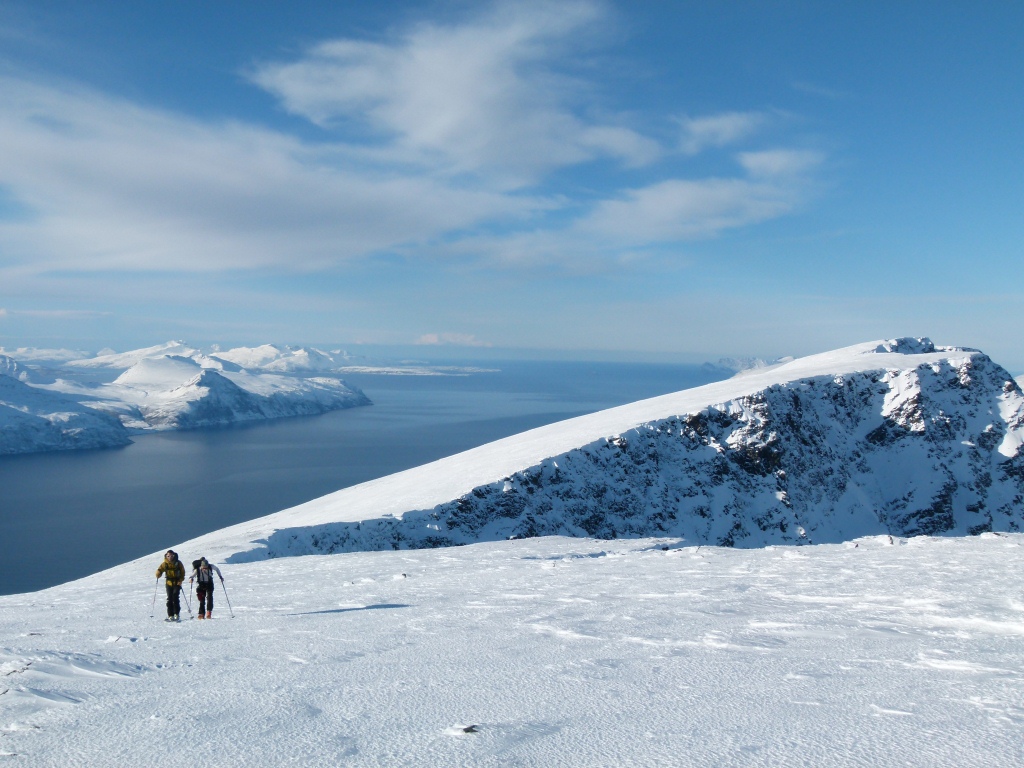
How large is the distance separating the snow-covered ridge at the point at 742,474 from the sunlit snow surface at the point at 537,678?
108 ft

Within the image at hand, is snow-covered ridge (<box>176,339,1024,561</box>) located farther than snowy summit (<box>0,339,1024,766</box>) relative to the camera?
Yes

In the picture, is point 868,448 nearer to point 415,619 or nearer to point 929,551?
point 929,551

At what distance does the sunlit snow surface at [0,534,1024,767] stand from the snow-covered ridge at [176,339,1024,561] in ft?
108

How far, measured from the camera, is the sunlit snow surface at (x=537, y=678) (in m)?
7.16

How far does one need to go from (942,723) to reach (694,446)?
74527 millimetres

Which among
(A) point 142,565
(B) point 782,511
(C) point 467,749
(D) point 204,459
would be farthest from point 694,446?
(D) point 204,459

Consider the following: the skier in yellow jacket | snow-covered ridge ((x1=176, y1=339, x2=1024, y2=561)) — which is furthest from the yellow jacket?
snow-covered ridge ((x1=176, y1=339, x2=1024, y2=561))

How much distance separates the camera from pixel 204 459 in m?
179

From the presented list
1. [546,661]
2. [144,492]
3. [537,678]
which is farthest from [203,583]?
[144,492]

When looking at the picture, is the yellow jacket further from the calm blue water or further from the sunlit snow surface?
the calm blue water

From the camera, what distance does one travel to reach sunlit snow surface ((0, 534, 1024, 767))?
7164mm

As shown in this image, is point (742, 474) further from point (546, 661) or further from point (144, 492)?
point (144, 492)

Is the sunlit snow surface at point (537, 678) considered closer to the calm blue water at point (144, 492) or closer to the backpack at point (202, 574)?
the backpack at point (202, 574)

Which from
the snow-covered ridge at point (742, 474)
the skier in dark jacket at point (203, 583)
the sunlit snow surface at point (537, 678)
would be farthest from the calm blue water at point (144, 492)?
the sunlit snow surface at point (537, 678)
